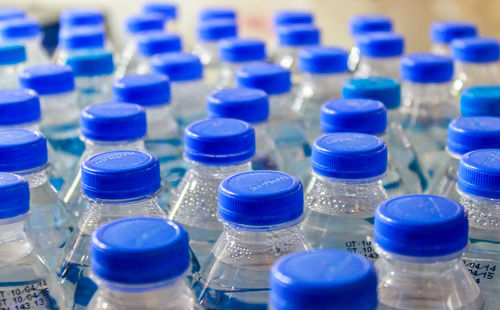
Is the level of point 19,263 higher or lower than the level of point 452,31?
lower

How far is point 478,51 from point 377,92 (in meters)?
0.32

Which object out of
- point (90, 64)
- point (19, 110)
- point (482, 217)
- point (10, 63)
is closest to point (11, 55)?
point (10, 63)

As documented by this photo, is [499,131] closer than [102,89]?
Yes

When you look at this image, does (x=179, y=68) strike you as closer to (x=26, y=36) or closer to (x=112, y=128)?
(x=112, y=128)

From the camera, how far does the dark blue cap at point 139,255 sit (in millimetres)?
564

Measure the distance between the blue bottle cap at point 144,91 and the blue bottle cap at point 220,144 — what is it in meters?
0.24

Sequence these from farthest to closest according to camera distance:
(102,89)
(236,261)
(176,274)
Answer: (102,89) < (236,261) < (176,274)

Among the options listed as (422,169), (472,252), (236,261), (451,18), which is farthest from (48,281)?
(451,18)

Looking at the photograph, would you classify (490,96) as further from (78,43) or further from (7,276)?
(78,43)

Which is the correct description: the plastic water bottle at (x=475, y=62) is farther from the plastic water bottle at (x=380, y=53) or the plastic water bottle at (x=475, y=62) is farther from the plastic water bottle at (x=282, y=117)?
the plastic water bottle at (x=282, y=117)

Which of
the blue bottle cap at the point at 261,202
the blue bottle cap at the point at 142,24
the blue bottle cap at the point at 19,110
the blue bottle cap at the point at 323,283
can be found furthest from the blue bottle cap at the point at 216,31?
the blue bottle cap at the point at 323,283

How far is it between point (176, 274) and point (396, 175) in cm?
50

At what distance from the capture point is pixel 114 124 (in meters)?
0.90

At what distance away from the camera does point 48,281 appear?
76 cm
